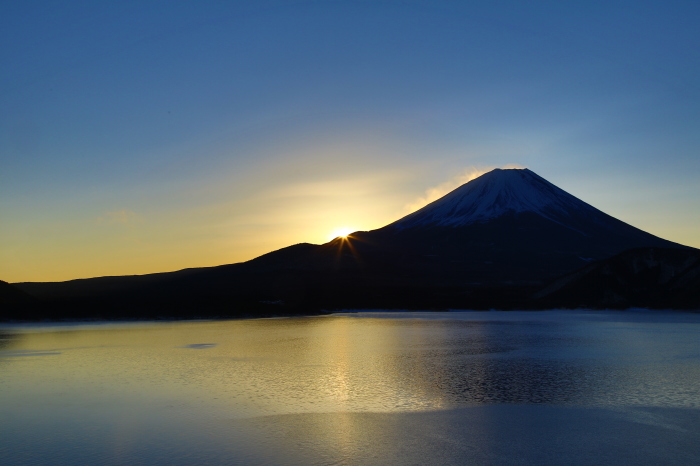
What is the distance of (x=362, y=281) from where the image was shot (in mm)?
147000

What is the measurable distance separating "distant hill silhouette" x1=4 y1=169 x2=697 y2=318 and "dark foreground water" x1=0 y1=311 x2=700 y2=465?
167ft

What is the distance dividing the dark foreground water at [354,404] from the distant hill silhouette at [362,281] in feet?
167

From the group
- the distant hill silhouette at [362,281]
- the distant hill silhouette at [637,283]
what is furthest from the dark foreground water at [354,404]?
the distant hill silhouette at [637,283]

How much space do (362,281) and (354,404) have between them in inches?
4979

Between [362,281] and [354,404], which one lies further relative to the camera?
[362,281]

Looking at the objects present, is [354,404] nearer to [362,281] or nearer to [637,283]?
[637,283]

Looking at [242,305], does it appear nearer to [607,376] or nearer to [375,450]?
[607,376]

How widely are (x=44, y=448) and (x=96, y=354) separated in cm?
2242

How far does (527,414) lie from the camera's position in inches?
757

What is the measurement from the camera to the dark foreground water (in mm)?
15125

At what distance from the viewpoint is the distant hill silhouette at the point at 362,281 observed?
293ft

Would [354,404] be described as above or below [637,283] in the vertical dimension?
below

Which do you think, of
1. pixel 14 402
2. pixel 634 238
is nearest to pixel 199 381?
pixel 14 402

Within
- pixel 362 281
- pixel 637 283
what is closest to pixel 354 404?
pixel 637 283
